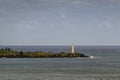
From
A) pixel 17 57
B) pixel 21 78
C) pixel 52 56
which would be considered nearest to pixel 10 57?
pixel 17 57

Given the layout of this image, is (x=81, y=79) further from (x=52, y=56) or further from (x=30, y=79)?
(x=52, y=56)

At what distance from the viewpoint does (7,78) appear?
63.7 metres

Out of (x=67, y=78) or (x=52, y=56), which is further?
(x=52, y=56)

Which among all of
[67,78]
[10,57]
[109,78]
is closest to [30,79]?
[67,78]

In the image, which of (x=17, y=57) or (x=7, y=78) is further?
(x=17, y=57)

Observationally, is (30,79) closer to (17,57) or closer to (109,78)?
(109,78)

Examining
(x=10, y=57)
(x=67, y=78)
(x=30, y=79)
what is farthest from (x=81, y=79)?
(x=10, y=57)

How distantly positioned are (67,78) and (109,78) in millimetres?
5723

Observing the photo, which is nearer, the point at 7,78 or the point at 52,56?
the point at 7,78

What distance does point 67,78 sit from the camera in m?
64.6

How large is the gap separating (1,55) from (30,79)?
90.8 metres

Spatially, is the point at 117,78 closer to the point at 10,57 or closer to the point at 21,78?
the point at 21,78

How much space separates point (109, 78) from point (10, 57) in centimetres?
8660

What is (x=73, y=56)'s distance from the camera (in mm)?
154125
